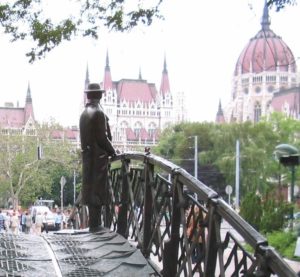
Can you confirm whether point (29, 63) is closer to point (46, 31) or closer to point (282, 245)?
point (46, 31)

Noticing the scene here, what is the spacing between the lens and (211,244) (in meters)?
3.42

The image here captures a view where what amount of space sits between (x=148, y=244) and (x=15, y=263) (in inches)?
45.2

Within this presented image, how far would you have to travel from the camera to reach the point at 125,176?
6.07 meters

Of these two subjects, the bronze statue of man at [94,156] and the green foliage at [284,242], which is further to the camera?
the green foliage at [284,242]

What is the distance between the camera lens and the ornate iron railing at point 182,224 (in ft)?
9.46

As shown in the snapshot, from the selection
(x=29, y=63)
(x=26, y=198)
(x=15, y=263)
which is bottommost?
(x=26, y=198)

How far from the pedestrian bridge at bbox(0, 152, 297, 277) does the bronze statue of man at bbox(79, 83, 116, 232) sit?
183 mm

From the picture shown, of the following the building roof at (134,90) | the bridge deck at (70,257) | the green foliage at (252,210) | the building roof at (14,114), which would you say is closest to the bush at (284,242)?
the green foliage at (252,210)

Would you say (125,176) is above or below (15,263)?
above

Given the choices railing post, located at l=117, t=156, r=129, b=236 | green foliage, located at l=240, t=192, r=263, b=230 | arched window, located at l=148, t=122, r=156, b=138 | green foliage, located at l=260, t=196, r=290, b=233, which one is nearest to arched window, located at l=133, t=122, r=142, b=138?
arched window, located at l=148, t=122, r=156, b=138

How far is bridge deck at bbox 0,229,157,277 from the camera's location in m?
4.34

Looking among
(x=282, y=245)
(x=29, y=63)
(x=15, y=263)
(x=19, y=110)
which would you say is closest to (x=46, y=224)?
(x=282, y=245)

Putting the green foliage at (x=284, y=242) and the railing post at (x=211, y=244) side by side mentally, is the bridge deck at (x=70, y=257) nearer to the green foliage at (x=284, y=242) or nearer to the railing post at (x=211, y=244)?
the railing post at (x=211, y=244)

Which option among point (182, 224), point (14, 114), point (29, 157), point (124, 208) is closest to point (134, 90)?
point (14, 114)
